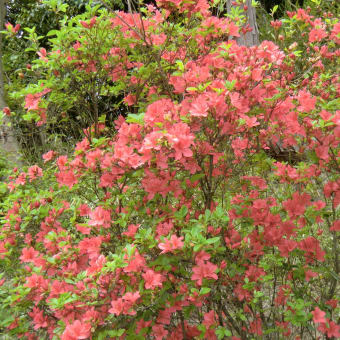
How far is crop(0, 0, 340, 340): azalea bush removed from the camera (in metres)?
1.52

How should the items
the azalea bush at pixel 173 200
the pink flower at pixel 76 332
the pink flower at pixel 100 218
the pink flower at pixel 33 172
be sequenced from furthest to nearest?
1. the pink flower at pixel 33 172
2. the pink flower at pixel 100 218
3. the azalea bush at pixel 173 200
4. the pink flower at pixel 76 332

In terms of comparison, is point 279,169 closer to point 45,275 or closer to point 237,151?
point 237,151

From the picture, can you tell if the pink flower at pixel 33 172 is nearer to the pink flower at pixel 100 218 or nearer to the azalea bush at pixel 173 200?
the azalea bush at pixel 173 200

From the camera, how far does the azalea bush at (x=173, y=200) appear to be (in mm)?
1516

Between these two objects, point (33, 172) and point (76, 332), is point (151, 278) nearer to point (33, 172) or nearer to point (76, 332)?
point (76, 332)

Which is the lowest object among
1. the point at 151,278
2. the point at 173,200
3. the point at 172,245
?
the point at 173,200

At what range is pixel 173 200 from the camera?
2.14 metres

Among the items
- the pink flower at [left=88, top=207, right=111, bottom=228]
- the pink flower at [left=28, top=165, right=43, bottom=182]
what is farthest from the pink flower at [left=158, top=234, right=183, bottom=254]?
the pink flower at [left=28, top=165, right=43, bottom=182]

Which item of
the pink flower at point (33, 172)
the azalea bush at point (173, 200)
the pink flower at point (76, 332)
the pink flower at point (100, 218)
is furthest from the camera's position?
the pink flower at point (33, 172)

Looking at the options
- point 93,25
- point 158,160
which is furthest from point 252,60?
point 93,25

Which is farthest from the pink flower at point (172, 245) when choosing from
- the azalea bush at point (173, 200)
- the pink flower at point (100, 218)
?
the pink flower at point (100, 218)

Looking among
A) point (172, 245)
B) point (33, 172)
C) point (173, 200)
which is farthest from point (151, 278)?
point (33, 172)

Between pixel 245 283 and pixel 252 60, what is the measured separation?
101 centimetres

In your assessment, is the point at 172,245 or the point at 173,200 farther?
the point at 173,200
